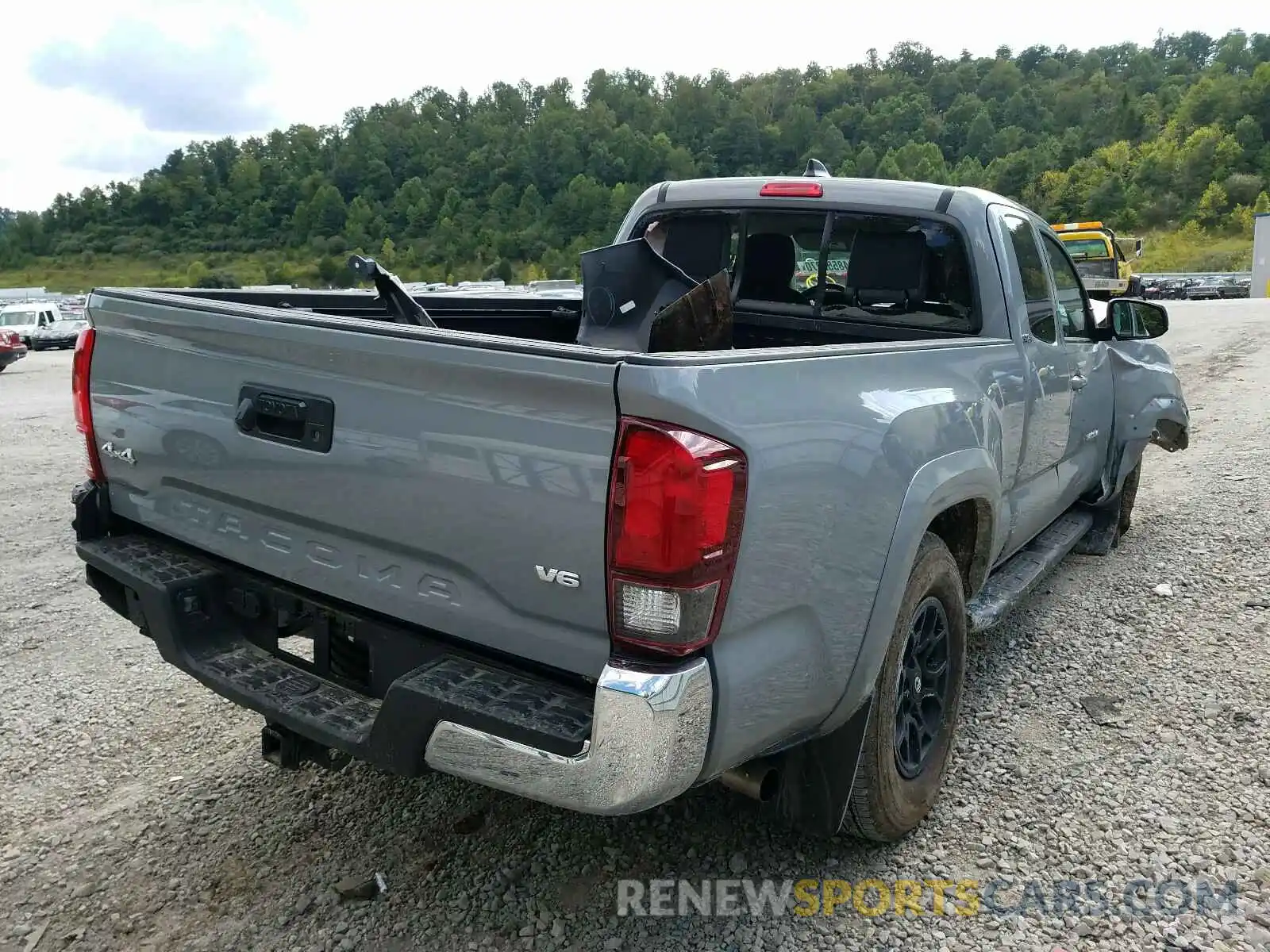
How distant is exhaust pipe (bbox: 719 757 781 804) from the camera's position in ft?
7.91

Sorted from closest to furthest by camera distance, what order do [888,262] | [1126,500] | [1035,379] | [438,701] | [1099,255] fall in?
[438,701] < [1035,379] < [888,262] < [1126,500] < [1099,255]

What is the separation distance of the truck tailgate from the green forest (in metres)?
91.4

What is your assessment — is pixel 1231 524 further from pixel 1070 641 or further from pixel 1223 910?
pixel 1223 910

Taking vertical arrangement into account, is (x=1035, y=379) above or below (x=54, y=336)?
above

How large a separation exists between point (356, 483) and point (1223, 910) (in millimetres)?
2505

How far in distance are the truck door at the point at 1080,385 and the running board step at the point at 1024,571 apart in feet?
0.55

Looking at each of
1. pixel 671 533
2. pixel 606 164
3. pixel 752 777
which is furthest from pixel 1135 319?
pixel 606 164

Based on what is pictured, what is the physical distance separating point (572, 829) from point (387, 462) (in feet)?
4.45

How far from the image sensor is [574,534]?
1964 millimetres

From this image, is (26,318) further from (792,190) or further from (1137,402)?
(1137,402)

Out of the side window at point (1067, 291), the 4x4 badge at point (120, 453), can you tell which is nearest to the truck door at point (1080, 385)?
Answer: the side window at point (1067, 291)

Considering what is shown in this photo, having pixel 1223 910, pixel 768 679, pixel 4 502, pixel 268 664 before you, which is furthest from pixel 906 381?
pixel 4 502

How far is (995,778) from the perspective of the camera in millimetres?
3252

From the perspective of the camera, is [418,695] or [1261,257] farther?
[1261,257]
